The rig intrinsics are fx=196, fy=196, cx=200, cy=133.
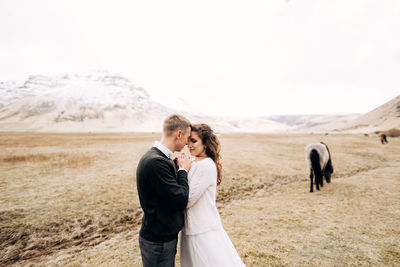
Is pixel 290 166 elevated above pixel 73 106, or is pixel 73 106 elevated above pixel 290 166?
pixel 73 106

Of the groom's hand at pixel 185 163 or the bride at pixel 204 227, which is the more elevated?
the groom's hand at pixel 185 163

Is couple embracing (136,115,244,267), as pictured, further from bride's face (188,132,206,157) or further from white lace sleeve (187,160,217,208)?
bride's face (188,132,206,157)

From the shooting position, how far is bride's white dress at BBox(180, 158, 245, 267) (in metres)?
2.71

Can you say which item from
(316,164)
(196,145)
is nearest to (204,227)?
(196,145)

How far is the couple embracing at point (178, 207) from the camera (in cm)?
250

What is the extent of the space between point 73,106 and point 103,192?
213 metres

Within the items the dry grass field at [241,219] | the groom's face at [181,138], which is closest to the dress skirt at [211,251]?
the groom's face at [181,138]

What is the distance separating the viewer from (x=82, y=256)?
18.6 ft

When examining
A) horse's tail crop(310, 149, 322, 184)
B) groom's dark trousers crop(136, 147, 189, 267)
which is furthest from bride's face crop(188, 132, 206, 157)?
horse's tail crop(310, 149, 322, 184)

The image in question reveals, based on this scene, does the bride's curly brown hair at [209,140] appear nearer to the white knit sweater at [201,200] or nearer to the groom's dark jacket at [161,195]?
the white knit sweater at [201,200]

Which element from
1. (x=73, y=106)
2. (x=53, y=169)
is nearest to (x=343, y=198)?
(x=53, y=169)

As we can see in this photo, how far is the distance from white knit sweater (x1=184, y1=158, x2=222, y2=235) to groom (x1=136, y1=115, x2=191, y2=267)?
120 millimetres

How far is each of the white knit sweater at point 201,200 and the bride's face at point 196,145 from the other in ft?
1.10

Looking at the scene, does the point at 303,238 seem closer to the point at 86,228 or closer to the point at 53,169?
the point at 86,228
